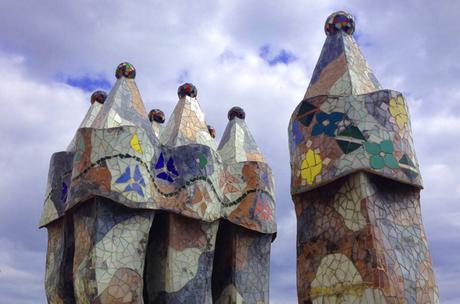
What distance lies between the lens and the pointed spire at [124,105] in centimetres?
1180

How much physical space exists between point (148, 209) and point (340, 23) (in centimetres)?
565

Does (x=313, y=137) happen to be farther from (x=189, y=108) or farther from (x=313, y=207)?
(x=189, y=108)

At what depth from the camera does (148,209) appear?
11.0 metres

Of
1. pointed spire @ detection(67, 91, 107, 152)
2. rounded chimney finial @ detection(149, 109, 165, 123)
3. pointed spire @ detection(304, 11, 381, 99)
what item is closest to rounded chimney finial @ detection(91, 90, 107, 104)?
pointed spire @ detection(67, 91, 107, 152)

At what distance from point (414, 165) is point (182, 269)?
6.40 m

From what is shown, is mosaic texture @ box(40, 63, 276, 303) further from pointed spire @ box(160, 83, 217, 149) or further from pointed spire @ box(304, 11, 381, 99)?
pointed spire @ box(304, 11, 381, 99)

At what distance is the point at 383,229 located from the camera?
18.8 ft

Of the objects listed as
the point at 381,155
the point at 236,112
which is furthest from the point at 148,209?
the point at 381,155

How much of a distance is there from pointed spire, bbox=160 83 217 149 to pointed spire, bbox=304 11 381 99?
20.3 ft

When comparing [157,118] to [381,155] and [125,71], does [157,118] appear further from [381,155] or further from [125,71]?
[381,155]

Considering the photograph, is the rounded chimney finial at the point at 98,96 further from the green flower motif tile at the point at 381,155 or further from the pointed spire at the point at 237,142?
the green flower motif tile at the point at 381,155

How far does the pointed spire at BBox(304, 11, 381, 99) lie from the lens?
6.57 m

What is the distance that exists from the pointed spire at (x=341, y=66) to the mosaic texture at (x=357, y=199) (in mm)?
28

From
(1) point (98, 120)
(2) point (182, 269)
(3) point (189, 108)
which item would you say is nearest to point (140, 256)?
(2) point (182, 269)
